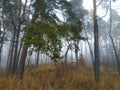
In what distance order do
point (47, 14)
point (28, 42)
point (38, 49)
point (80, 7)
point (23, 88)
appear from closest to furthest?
1. point (23, 88)
2. point (28, 42)
3. point (38, 49)
4. point (47, 14)
5. point (80, 7)

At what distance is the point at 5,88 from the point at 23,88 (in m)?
0.34

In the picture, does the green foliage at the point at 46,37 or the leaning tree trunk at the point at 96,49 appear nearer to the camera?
the green foliage at the point at 46,37

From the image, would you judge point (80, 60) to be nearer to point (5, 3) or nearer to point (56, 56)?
point (5, 3)

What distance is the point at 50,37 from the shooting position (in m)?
13.3

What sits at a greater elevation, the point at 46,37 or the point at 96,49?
the point at 46,37

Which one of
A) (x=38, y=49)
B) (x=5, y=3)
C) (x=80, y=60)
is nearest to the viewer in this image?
(x=38, y=49)

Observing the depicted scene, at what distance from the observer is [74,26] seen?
16.0 meters

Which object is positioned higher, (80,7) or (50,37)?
(80,7)

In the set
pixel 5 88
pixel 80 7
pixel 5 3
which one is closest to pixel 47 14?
pixel 5 3

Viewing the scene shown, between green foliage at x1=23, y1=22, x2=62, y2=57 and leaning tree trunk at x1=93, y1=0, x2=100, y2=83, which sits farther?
leaning tree trunk at x1=93, y1=0, x2=100, y2=83

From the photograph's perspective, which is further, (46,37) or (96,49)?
(96,49)

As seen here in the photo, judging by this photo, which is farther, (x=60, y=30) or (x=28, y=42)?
(x=60, y=30)

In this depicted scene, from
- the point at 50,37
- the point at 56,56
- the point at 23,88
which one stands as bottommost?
the point at 23,88

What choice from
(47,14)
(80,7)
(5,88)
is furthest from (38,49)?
(80,7)
